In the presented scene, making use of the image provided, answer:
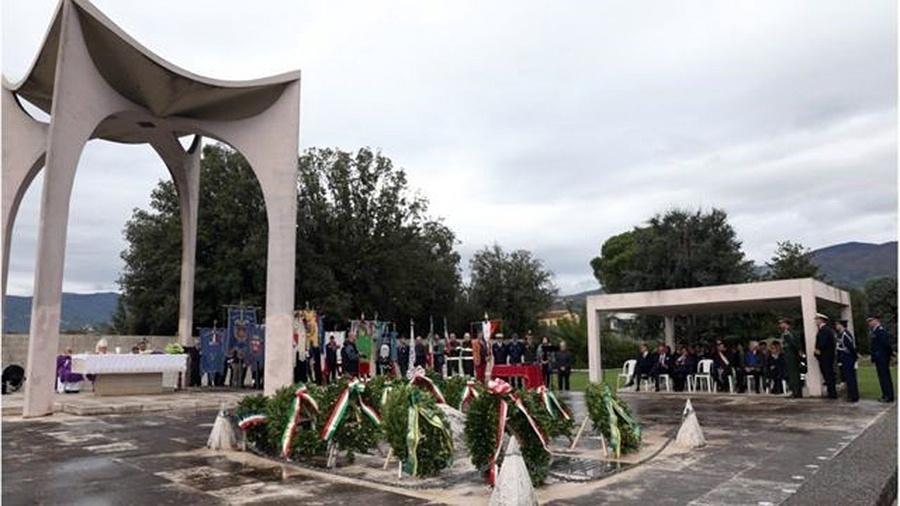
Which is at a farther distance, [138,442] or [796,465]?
[138,442]

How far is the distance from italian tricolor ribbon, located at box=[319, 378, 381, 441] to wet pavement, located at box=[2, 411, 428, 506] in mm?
547

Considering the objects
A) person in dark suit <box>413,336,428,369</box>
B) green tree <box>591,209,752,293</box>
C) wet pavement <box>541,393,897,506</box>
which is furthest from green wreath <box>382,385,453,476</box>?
green tree <box>591,209,752,293</box>

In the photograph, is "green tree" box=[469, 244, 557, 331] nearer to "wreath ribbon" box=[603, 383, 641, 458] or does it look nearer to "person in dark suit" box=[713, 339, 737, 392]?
"person in dark suit" box=[713, 339, 737, 392]

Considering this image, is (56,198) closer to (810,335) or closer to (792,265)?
(810,335)

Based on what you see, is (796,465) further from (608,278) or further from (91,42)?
(608,278)

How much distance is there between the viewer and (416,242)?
124 ft

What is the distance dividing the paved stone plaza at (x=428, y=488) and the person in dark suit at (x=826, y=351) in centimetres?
304

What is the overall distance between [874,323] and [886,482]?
8363 mm

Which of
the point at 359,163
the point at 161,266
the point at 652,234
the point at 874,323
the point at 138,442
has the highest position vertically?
the point at 359,163

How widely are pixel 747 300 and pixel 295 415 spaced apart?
12.4 metres

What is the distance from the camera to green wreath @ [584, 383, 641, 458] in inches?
297

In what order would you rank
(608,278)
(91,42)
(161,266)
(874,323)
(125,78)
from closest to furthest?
(874,323), (91,42), (125,78), (161,266), (608,278)

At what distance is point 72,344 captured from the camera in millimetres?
20438

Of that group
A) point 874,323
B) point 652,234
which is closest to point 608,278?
point 652,234
